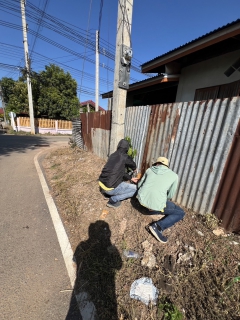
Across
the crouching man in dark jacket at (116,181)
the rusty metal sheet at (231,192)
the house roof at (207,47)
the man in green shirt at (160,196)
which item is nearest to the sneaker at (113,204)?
the crouching man in dark jacket at (116,181)

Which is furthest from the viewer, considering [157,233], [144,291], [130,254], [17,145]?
[17,145]

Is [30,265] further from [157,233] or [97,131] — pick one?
[97,131]

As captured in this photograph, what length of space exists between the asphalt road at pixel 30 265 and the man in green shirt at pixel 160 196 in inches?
56.5

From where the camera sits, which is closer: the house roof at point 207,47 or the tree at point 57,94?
the house roof at point 207,47

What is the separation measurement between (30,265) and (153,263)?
1.63 meters

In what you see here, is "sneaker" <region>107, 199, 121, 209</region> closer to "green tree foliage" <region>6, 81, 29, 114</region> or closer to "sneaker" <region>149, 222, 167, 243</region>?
"sneaker" <region>149, 222, 167, 243</region>

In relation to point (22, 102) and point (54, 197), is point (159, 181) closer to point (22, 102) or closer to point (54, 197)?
point (54, 197)

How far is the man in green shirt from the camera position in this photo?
8.09ft

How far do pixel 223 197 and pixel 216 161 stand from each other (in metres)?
0.60

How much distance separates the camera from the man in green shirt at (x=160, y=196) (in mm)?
2465

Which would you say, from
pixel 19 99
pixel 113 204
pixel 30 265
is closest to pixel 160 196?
pixel 113 204

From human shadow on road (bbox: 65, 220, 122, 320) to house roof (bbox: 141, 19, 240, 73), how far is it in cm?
475

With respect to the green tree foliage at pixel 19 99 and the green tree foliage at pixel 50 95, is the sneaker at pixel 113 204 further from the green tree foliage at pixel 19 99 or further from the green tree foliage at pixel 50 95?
the green tree foliage at pixel 19 99

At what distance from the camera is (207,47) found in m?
4.45
